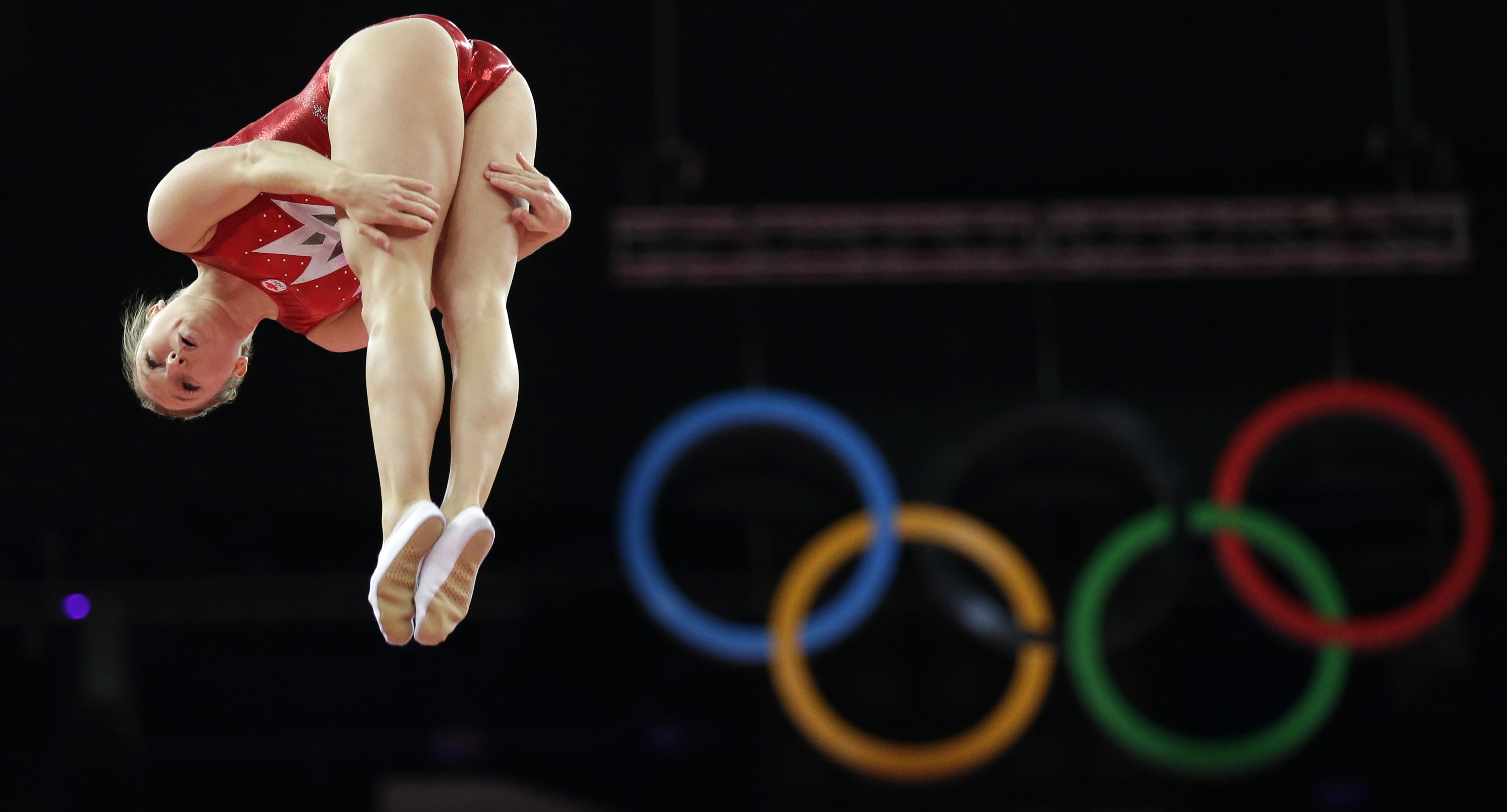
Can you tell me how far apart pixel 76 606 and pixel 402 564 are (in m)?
6.00

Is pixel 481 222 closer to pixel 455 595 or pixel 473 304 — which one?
pixel 473 304

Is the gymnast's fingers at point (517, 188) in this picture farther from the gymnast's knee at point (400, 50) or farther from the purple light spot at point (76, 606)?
the purple light spot at point (76, 606)

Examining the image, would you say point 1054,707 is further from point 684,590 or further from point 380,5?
point 380,5

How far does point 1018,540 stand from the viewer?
8.34m

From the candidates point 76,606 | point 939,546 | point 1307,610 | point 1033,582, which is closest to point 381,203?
point 939,546

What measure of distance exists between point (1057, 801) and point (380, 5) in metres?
5.42

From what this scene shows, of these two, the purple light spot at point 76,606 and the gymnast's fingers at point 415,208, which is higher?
the gymnast's fingers at point 415,208

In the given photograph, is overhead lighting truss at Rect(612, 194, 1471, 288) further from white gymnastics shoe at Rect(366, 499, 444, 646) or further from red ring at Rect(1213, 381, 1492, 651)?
white gymnastics shoe at Rect(366, 499, 444, 646)

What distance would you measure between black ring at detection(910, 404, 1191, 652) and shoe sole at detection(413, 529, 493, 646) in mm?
4967

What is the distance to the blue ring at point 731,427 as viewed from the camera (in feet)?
24.4

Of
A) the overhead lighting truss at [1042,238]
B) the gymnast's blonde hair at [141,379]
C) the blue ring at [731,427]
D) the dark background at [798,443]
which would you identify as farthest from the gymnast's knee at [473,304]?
the dark background at [798,443]

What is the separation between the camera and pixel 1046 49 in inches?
314

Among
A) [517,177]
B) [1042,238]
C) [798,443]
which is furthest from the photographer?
[798,443]

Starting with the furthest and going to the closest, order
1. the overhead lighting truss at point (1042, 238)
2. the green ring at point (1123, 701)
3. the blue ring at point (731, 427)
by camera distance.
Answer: the green ring at point (1123, 701), the blue ring at point (731, 427), the overhead lighting truss at point (1042, 238)
